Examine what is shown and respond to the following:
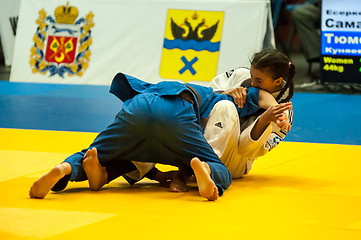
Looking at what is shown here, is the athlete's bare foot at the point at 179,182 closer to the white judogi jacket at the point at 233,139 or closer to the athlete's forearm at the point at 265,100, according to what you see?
the white judogi jacket at the point at 233,139

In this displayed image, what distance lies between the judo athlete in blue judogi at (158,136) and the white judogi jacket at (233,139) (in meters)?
0.16

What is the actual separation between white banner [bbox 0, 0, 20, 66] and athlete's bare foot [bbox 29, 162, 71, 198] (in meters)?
7.92

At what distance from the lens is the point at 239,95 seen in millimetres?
2986

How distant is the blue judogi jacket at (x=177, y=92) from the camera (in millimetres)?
2719

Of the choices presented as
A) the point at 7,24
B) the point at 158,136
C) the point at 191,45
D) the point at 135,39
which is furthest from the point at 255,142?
the point at 7,24

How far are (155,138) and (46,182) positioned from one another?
52cm

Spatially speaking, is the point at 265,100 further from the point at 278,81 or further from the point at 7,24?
the point at 7,24

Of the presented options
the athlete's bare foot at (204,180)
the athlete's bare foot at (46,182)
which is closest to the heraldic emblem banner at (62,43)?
the athlete's bare foot at (46,182)

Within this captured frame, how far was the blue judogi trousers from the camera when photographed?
2.60m

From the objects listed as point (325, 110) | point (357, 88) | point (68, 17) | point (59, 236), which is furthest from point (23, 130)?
point (357, 88)

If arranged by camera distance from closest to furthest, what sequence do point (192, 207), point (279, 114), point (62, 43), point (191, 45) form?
point (192, 207)
point (279, 114)
point (191, 45)
point (62, 43)

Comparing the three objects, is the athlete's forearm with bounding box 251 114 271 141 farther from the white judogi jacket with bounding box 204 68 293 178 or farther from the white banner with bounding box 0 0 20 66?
the white banner with bounding box 0 0 20 66

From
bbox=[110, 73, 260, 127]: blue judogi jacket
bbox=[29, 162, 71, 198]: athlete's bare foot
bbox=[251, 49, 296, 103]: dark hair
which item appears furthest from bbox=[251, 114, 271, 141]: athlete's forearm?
bbox=[29, 162, 71, 198]: athlete's bare foot

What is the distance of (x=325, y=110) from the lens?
607 cm
